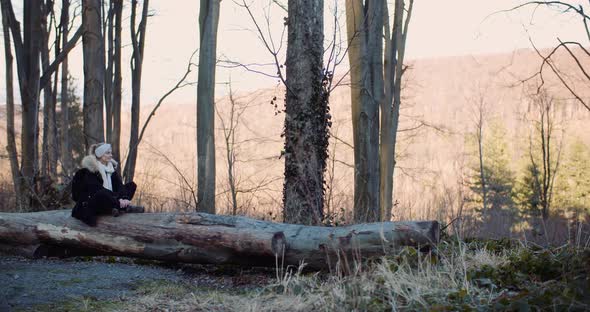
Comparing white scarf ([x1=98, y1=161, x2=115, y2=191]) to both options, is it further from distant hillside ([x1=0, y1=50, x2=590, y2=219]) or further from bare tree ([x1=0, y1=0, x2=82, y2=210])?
distant hillside ([x1=0, y1=50, x2=590, y2=219])

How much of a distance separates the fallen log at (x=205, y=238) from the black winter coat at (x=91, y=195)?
0.44 ft

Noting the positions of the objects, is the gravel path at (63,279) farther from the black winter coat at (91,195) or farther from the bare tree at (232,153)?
the bare tree at (232,153)

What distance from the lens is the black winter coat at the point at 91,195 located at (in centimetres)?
837

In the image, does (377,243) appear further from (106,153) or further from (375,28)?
(375,28)

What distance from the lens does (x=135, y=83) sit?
17.0 m

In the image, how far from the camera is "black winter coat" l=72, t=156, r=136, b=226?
837cm

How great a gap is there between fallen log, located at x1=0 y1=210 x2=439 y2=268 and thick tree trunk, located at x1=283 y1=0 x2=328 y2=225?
230cm

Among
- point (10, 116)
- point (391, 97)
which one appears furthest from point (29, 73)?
point (391, 97)

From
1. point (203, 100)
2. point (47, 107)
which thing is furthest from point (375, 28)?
point (47, 107)

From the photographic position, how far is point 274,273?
7855mm

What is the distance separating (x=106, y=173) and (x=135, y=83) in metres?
8.65

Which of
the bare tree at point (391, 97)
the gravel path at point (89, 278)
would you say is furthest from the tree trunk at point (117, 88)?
the gravel path at point (89, 278)

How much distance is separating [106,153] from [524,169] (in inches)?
1300

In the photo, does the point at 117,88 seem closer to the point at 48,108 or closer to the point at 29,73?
the point at 29,73
